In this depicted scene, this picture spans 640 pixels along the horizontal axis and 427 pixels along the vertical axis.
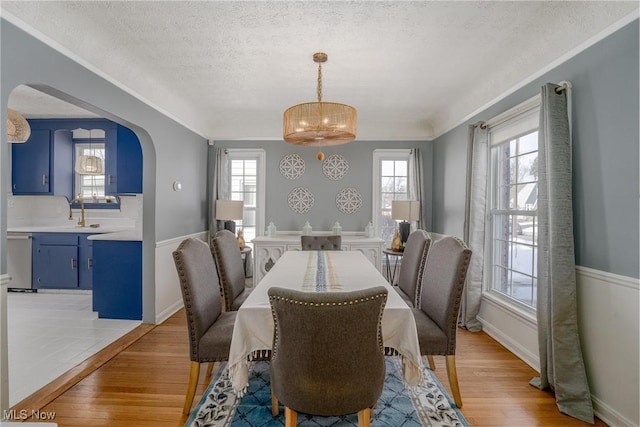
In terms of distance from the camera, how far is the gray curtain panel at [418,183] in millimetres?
4625

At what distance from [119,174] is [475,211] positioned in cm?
420

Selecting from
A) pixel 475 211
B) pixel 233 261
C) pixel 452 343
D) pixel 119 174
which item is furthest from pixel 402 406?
pixel 119 174

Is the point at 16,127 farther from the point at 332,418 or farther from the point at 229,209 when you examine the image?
the point at 332,418

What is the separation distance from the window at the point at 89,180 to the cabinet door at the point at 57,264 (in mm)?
940

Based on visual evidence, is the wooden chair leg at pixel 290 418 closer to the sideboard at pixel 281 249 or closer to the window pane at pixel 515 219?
the window pane at pixel 515 219

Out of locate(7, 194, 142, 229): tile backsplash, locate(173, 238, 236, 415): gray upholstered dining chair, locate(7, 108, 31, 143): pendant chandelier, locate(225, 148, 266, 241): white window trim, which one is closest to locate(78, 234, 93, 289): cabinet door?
locate(7, 194, 142, 229): tile backsplash

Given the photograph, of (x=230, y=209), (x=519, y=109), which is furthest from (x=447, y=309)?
(x=230, y=209)

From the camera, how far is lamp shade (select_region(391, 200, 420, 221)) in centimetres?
434

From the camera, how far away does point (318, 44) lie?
2.45 metres

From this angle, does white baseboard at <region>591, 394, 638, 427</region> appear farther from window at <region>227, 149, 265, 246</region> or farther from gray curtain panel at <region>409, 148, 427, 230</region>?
window at <region>227, 149, 265, 246</region>

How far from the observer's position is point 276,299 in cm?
125

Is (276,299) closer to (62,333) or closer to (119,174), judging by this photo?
(62,333)

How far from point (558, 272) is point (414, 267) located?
0.98 m

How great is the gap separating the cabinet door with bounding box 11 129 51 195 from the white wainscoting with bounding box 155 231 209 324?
8.43ft
